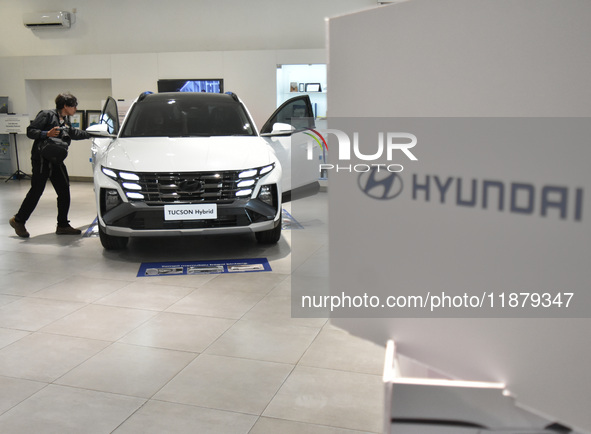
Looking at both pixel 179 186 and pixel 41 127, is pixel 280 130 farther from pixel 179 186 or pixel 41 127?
pixel 41 127

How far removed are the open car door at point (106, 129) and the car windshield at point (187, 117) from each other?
0.19m

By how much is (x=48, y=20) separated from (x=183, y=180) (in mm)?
8605

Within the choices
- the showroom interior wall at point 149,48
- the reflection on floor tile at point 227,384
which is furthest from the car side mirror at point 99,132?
the showroom interior wall at point 149,48

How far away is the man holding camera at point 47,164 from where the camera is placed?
6.05 meters

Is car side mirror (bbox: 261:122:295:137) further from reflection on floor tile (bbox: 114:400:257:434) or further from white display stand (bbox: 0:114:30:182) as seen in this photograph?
white display stand (bbox: 0:114:30:182)

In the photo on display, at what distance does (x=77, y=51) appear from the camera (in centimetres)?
1173

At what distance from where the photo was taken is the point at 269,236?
5.61 m

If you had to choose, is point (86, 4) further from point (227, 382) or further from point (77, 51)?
point (227, 382)

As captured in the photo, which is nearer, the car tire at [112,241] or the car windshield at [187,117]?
the car tire at [112,241]

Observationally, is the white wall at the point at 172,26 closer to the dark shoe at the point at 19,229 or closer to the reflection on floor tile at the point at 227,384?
the dark shoe at the point at 19,229

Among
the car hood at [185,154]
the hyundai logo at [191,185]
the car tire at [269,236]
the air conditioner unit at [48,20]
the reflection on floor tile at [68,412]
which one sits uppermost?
the air conditioner unit at [48,20]

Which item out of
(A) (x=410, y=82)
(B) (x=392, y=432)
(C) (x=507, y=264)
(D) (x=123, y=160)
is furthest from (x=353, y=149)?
(D) (x=123, y=160)

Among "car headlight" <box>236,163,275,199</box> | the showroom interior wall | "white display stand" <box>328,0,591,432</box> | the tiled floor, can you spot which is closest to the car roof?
"car headlight" <box>236,163,275,199</box>

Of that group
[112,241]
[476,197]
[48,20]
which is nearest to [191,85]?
[48,20]
